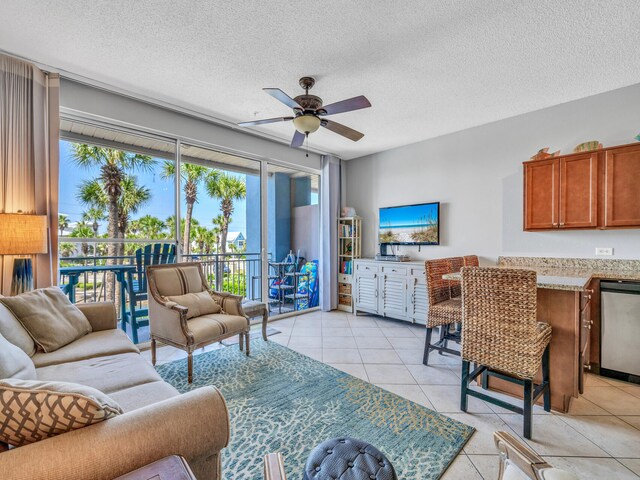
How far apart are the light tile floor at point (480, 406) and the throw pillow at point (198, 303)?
1.87 ft

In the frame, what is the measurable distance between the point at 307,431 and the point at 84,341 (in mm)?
1662

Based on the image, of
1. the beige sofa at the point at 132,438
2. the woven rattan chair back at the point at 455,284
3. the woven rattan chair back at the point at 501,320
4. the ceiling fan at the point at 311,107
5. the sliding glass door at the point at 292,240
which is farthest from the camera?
the sliding glass door at the point at 292,240

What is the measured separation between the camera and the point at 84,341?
2.11 meters

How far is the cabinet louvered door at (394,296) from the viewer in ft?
13.6

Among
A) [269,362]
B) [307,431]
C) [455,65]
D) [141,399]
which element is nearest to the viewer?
[141,399]

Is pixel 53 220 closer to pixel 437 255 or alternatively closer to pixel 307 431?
pixel 307 431

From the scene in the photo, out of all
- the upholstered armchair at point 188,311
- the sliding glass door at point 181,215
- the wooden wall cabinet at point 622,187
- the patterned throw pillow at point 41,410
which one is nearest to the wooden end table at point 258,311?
the upholstered armchair at point 188,311

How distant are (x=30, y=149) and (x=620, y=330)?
5251 mm

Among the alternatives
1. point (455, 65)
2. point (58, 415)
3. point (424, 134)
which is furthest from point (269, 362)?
point (424, 134)

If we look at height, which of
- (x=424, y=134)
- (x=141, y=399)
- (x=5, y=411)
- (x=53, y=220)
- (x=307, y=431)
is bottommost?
(x=307, y=431)

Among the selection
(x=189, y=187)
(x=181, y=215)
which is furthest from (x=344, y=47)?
(x=181, y=215)

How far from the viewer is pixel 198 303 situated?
116 inches

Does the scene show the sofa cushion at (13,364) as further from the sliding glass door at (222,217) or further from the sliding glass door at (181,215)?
the sliding glass door at (222,217)

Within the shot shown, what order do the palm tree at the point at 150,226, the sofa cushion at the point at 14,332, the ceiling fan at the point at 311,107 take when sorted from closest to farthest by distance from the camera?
the sofa cushion at the point at 14,332, the ceiling fan at the point at 311,107, the palm tree at the point at 150,226
